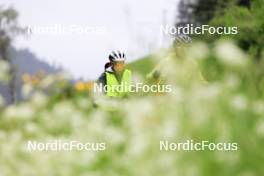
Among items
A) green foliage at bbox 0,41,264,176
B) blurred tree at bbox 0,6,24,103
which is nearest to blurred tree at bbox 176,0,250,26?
blurred tree at bbox 0,6,24,103

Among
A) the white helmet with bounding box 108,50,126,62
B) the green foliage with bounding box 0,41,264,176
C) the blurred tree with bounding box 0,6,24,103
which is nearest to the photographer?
the green foliage with bounding box 0,41,264,176

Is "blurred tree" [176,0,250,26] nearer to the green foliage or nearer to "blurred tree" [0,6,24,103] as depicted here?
"blurred tree" [0,6,24,103]

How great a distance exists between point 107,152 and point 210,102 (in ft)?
2.61

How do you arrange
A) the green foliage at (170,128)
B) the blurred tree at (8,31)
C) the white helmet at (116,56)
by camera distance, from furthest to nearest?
1. the blurred tree at (8,31)
2. the white helmet at (116,56)
3. the green foliage at (170,128)

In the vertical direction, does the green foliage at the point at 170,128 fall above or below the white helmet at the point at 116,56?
below

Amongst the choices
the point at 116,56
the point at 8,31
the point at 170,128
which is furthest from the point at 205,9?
the point at 170,128

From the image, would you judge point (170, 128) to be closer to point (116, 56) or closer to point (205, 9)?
point (116, 56)

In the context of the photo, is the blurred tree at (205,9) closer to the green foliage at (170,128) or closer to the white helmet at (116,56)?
the green foliage at (170,128)

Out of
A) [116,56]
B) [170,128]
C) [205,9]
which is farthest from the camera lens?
[205,9]

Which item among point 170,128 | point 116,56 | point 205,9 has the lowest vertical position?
point 170,128

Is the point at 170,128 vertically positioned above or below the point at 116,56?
below

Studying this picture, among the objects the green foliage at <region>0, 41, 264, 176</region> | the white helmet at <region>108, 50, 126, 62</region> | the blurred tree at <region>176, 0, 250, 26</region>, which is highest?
the blurred tree at <region>176, 0, 250, 26</region>

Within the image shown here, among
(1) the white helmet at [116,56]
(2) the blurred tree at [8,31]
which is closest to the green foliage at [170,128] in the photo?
(1) the white helmet at [116,56]

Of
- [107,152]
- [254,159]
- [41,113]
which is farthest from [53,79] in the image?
[254,159]
